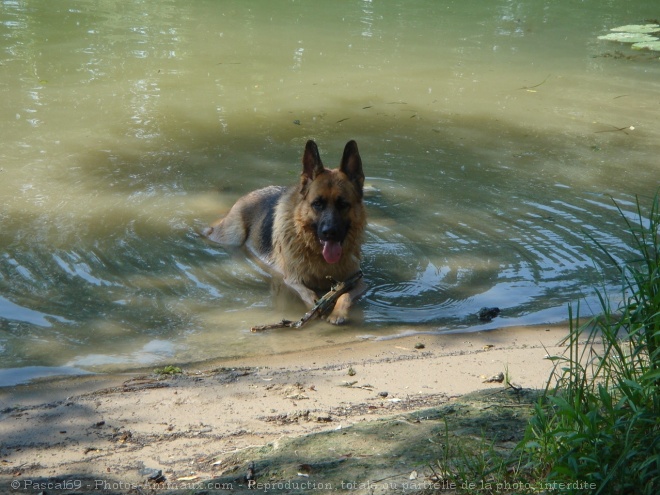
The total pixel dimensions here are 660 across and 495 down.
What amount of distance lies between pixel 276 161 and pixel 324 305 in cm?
367

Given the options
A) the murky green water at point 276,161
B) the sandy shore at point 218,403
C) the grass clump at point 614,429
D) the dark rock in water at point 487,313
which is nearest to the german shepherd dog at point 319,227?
the murky green water at point 276,161

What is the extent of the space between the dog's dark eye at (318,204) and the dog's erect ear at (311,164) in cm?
25

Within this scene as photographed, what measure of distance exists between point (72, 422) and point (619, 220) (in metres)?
6.10

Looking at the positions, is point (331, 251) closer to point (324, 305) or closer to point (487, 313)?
point (324, 305)

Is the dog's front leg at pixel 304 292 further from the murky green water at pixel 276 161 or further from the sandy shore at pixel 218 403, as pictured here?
the sandy shore at pixel 218 403

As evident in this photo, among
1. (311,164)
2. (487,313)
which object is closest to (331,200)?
(311,164)

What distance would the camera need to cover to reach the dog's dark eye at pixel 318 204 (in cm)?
718

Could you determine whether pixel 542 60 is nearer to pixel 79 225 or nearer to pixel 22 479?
pixel 79 225

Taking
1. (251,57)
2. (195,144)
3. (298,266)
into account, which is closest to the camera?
(298,266)

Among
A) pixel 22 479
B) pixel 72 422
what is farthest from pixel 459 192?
pixel 22 479

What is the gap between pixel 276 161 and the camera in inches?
395

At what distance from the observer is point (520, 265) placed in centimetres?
750

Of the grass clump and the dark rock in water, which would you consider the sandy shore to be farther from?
the grass clump

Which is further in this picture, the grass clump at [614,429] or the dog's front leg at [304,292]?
the dog's front leg at [304,292]
